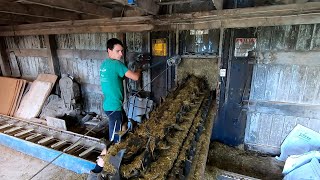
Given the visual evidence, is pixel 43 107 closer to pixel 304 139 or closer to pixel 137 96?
pixel 137 96

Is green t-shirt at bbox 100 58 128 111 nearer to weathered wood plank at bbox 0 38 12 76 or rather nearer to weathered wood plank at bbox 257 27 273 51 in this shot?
weathered wood plank at bbox 257 27 273 51

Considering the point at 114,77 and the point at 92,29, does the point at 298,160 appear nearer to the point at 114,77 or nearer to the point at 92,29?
the point at 114,77

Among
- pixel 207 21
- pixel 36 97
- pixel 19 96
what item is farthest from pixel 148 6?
pixel 19 96

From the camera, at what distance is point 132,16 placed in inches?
109

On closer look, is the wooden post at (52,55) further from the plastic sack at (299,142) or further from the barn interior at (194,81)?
the plastic sack at (299,142)

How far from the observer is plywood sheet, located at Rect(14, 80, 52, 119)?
401 cm

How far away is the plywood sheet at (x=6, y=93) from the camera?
4332mm

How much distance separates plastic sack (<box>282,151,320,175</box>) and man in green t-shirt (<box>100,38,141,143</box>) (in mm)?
2095

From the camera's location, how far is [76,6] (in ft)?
6.95

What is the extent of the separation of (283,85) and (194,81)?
1121mm

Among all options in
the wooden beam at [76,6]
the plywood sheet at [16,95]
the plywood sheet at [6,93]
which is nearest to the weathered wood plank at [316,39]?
the wooden beam at [76,6]

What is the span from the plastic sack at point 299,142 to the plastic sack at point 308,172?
39cm

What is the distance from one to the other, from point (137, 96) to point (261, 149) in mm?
2124

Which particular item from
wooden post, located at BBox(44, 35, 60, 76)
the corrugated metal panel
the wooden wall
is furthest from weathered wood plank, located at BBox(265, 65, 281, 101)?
wooden post, located at BBox(44, 35, 60, 76)
